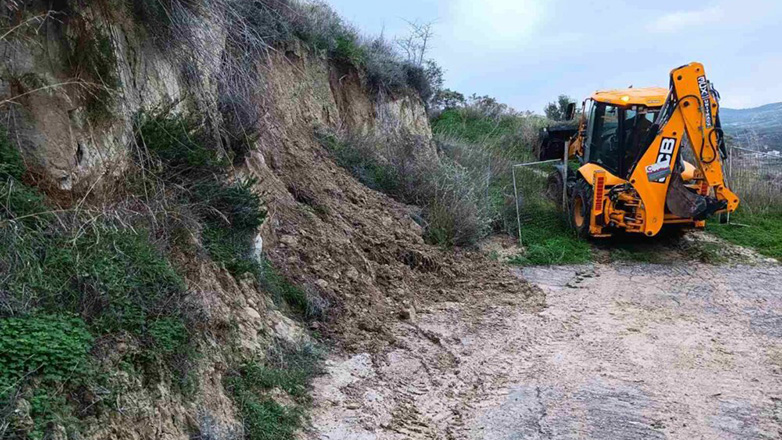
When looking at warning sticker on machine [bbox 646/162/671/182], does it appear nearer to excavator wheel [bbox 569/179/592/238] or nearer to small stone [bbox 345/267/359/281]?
excavator wheel [bbox 569/179/592/238]

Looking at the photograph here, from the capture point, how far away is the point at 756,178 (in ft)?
48.5

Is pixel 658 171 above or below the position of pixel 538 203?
above

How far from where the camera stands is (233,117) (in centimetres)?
609

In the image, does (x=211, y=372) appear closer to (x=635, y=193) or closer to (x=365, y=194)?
(x=365, y=194)

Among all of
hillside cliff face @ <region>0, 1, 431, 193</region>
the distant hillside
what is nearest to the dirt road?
hillside cliff face @ <region>0, 1, 431, 193</region>

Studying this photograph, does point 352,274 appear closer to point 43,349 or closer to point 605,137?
point 43,349

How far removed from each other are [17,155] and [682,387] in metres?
5.58

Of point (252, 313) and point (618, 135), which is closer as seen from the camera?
point (252, 313)

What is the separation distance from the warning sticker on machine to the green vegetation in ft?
24.0

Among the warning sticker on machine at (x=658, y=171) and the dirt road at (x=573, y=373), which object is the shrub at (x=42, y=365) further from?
the warning sticker on machine at (x=658, y=171)

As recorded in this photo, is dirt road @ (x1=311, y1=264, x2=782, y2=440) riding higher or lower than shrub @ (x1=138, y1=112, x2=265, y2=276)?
lower

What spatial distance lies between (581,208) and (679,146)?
259 centimetres

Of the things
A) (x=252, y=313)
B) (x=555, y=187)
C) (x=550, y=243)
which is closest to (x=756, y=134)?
(x=555, y=187)

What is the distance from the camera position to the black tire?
45.0 feet
